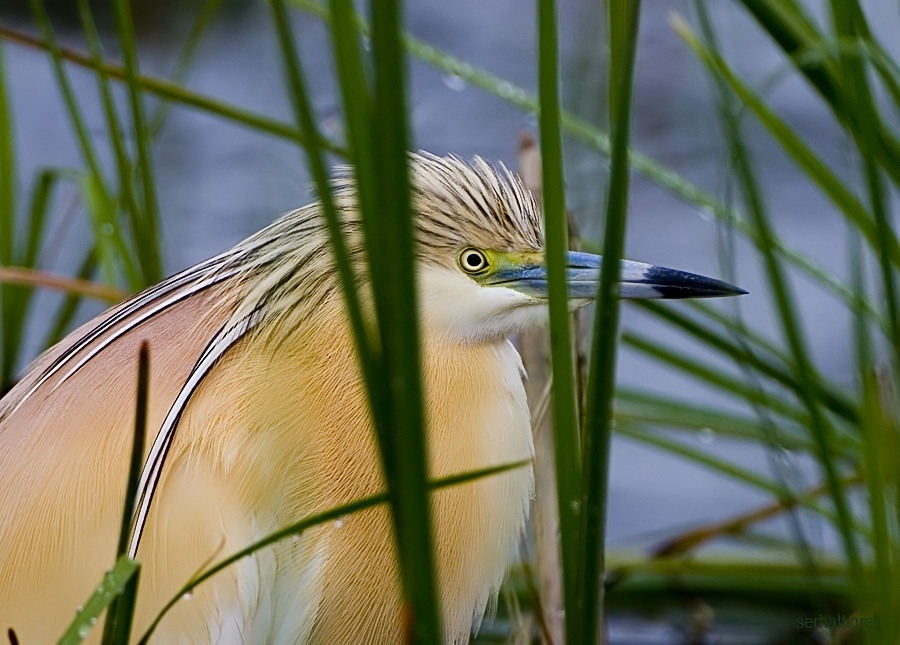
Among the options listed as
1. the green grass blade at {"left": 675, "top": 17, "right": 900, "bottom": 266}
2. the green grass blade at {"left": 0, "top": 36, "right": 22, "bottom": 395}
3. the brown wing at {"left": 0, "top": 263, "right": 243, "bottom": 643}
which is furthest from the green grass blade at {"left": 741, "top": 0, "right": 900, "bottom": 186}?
the green grass blade at {"left": 0, "top": 36, "right": 22, "bottom": 395}

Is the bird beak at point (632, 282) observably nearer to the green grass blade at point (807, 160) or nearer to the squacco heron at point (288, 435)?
the squacco heron at point (288, 435)

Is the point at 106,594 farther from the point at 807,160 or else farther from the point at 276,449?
the point at 807,160

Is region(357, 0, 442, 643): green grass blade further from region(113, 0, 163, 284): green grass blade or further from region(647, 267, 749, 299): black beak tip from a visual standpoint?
region(113, 0, 163, 284): green grass blade

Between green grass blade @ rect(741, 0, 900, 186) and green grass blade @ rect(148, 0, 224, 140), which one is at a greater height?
green grass blade @ rect(148, 0, 224, 140)

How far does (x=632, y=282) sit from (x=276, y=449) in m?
0.34

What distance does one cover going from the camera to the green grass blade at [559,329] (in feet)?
2.01

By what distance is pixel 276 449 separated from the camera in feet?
3.32

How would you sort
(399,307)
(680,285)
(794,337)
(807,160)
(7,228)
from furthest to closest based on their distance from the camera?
(7,228)
(807,160)
(680,285)
(794,337)
(399,307)

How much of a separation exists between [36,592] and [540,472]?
493mm

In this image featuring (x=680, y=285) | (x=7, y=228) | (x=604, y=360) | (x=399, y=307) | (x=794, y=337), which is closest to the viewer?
(x=399, y=307)

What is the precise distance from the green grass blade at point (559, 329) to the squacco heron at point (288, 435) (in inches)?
14.0

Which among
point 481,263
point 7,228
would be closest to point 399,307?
point 481,263

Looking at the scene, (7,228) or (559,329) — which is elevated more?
(7,228)

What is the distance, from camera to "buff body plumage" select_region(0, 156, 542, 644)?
996 millimetres
